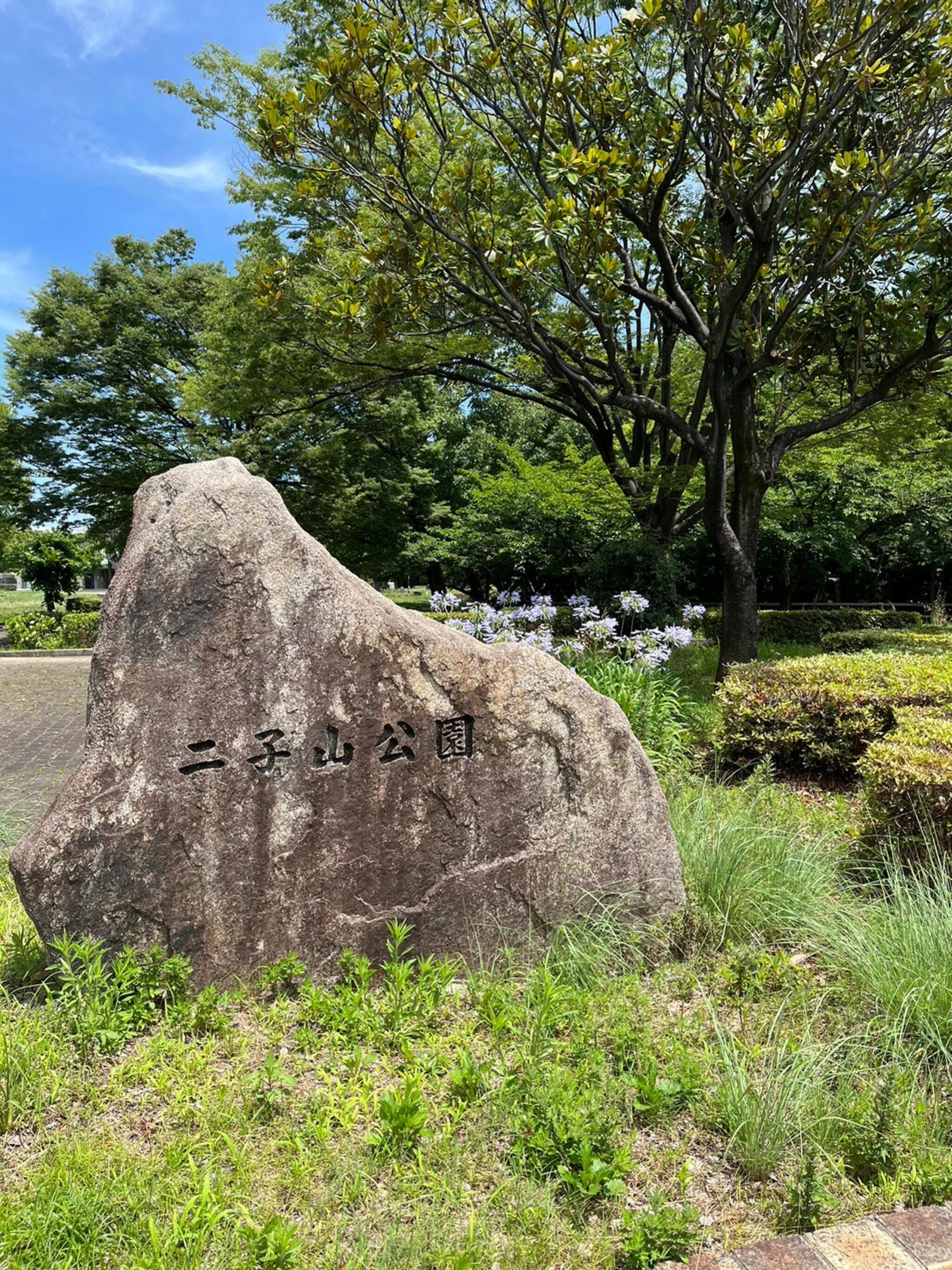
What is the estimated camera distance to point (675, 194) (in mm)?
9898

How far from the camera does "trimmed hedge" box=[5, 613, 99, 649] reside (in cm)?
1814

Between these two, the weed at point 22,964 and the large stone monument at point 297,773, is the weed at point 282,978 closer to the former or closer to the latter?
the large stone monument at point 297,773

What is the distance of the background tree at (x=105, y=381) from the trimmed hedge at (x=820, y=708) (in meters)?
16.2

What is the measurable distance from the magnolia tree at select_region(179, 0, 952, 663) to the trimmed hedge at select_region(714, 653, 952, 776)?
8.34 feet

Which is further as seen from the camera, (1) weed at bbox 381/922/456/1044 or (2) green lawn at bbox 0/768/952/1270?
(1) weed at bbox 381/922/456/1044

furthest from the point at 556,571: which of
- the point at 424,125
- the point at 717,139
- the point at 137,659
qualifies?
the point at 137,659

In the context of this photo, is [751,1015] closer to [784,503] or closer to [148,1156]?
[148,1156]

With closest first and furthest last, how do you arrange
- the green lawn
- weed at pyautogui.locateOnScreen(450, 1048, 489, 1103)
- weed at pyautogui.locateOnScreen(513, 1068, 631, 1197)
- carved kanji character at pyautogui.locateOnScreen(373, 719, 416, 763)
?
the green lawn
weed at pyautogui.locateOnScreen(513, 1068, 631, 1197)
weed at pyautogui.locateOnScreen(450, 1048, 489, 1103)
carved kanji character at pyautogui.locateOnScreen(373, 719, 416, 763)

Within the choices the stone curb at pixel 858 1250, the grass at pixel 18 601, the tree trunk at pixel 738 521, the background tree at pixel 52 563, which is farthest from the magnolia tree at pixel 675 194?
the grass at pixel 18 601

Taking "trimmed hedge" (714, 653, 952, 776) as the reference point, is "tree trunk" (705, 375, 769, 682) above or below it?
above

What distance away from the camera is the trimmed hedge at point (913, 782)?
403 centimetres

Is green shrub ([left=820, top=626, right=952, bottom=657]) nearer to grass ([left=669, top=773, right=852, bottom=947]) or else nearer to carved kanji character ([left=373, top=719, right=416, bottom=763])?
grass ([left=669, top=773, right=852, bottom=947])

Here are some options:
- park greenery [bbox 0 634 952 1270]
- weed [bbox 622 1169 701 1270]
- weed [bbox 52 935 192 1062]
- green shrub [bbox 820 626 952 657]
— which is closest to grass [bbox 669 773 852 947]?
park greenery [bbox 0 634 952 1270]

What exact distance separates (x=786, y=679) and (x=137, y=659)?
5181mm
